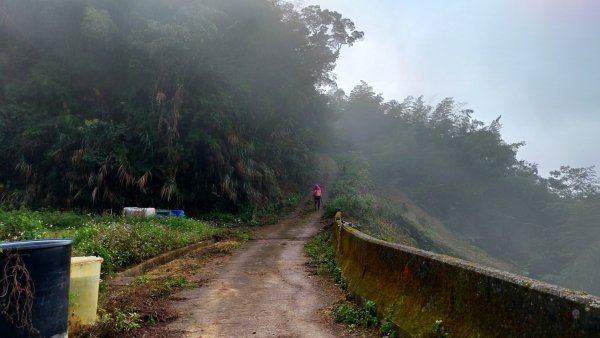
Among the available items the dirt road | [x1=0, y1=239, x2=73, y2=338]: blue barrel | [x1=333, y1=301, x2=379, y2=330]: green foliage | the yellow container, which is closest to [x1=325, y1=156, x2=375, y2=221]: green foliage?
the dirt road

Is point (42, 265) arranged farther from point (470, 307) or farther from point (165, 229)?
point (165, 229)

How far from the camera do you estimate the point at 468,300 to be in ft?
12.8

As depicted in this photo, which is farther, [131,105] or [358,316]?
[131,105]

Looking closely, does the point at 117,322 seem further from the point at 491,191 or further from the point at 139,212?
the point at 491,191

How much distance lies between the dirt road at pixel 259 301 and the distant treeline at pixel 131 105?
9707 mm

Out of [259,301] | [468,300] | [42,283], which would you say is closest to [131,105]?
[259,301]

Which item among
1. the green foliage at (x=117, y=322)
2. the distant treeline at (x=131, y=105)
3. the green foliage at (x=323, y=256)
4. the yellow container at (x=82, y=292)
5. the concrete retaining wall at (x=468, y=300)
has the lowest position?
the green foliage at (x=323, y=256)

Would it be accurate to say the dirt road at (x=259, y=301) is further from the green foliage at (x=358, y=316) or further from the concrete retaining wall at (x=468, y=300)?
the concrete retaining wall at (x=468, y=300)

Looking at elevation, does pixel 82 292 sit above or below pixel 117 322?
above

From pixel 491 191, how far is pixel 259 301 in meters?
53.8

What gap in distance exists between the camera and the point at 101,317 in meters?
5.50

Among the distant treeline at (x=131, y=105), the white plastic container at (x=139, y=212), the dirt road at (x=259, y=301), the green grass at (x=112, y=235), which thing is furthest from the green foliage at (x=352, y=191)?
the dirt road at (x=259, y=301)

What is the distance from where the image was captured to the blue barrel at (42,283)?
3.76 meters

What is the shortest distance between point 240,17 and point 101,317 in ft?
84.4
